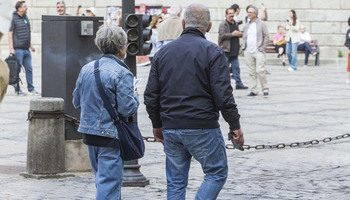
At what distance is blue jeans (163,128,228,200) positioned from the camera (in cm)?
550

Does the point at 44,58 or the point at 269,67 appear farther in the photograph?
the point at 269,67

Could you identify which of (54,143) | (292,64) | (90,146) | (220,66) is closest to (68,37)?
(54,143)

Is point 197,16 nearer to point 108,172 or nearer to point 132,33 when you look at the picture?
point 108,172

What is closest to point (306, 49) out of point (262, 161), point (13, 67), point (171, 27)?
point (171, 27)

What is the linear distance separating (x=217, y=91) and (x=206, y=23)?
1.73ft

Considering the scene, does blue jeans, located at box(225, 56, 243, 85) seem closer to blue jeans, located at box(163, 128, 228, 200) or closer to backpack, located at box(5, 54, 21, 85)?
backpack, located at box(5, 54, 21, 85)

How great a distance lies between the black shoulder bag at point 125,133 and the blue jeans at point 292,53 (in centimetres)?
2073

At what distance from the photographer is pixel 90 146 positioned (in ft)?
19.1

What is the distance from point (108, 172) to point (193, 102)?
0.81 meters

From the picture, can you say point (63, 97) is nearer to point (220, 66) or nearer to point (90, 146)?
point (90, 146)

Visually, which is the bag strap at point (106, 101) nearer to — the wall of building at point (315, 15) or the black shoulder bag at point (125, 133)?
the black shoulder bag at point (125, 133)

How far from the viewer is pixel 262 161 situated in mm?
9141

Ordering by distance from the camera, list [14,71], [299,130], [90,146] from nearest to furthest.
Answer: [90,146], [299,130], [14,71]

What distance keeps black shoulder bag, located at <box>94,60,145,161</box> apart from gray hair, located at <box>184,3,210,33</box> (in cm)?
75
